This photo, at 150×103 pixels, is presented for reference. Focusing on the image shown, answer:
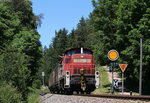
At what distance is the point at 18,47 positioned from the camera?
40875 mm

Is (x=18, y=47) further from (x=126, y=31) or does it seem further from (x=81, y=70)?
(x=81, y=70)

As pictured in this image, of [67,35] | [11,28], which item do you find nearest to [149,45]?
[11,28]

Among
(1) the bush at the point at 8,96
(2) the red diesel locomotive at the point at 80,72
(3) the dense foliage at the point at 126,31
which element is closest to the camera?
(1) the bush at the point at 8,96

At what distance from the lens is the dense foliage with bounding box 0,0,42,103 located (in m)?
22.6

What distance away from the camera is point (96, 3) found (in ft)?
157

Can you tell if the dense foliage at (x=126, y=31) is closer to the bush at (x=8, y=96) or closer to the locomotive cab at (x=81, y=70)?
the locomotive cab at (x=81, y=70)

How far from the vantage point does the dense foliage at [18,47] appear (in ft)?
74.1

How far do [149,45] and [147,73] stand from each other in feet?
18.6

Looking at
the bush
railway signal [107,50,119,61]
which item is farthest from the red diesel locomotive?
the bush

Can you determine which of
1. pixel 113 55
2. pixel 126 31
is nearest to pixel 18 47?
pixel 126 31

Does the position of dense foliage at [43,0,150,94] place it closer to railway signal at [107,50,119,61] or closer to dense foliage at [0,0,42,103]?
dense foliage at [0,0,42,103]

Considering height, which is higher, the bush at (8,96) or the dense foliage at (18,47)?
the dense foliage at (18,47)

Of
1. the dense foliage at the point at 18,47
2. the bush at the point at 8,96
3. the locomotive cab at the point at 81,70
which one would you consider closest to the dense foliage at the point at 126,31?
the locomotive cab at the point at 81,70

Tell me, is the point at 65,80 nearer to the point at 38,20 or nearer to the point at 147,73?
the point at 147,73
